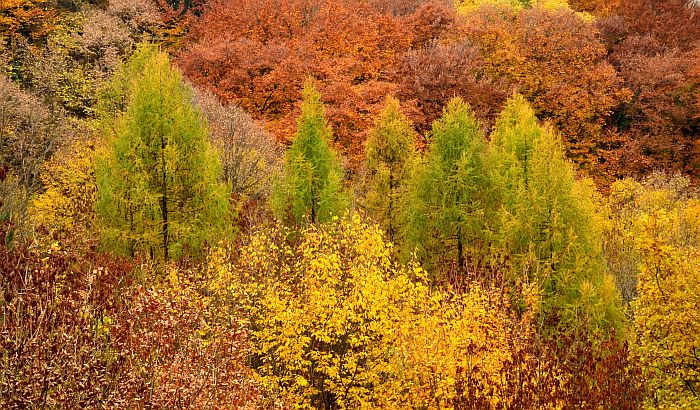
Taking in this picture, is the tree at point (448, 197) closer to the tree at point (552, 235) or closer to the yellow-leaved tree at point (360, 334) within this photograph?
the tree at point (552, 235)

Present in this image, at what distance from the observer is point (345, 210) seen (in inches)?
1018

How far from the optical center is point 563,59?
51125mm

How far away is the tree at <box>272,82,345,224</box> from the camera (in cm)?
2691

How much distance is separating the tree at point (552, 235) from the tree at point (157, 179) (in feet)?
32.2

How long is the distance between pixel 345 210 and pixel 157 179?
23.2 ft

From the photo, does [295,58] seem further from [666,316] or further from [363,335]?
[666,316]

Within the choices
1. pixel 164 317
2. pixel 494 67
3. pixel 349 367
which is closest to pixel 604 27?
pixel 494 67

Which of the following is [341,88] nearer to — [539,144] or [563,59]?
[563,59]

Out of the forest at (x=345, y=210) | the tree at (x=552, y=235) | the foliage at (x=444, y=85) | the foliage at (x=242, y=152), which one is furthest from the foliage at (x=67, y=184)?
the foliage at (x=444, y=85)

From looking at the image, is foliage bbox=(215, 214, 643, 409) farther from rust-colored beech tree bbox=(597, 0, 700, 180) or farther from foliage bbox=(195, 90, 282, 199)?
rust-colored beech tree bbox=(597, 0, 700, 180)

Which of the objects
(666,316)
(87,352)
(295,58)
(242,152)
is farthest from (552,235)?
(295,58)

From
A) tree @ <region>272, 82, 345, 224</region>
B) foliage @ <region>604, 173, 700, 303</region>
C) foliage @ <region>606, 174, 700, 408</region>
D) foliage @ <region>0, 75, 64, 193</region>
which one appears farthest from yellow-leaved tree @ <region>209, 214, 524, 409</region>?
foliage @ <region>0, 75, 64, 193</region>

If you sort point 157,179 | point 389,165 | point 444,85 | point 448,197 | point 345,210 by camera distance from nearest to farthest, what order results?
point 157,179, point 448,197, point 345,210, point 389,165, point 444,85

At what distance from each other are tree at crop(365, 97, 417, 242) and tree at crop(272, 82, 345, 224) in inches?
55.5
